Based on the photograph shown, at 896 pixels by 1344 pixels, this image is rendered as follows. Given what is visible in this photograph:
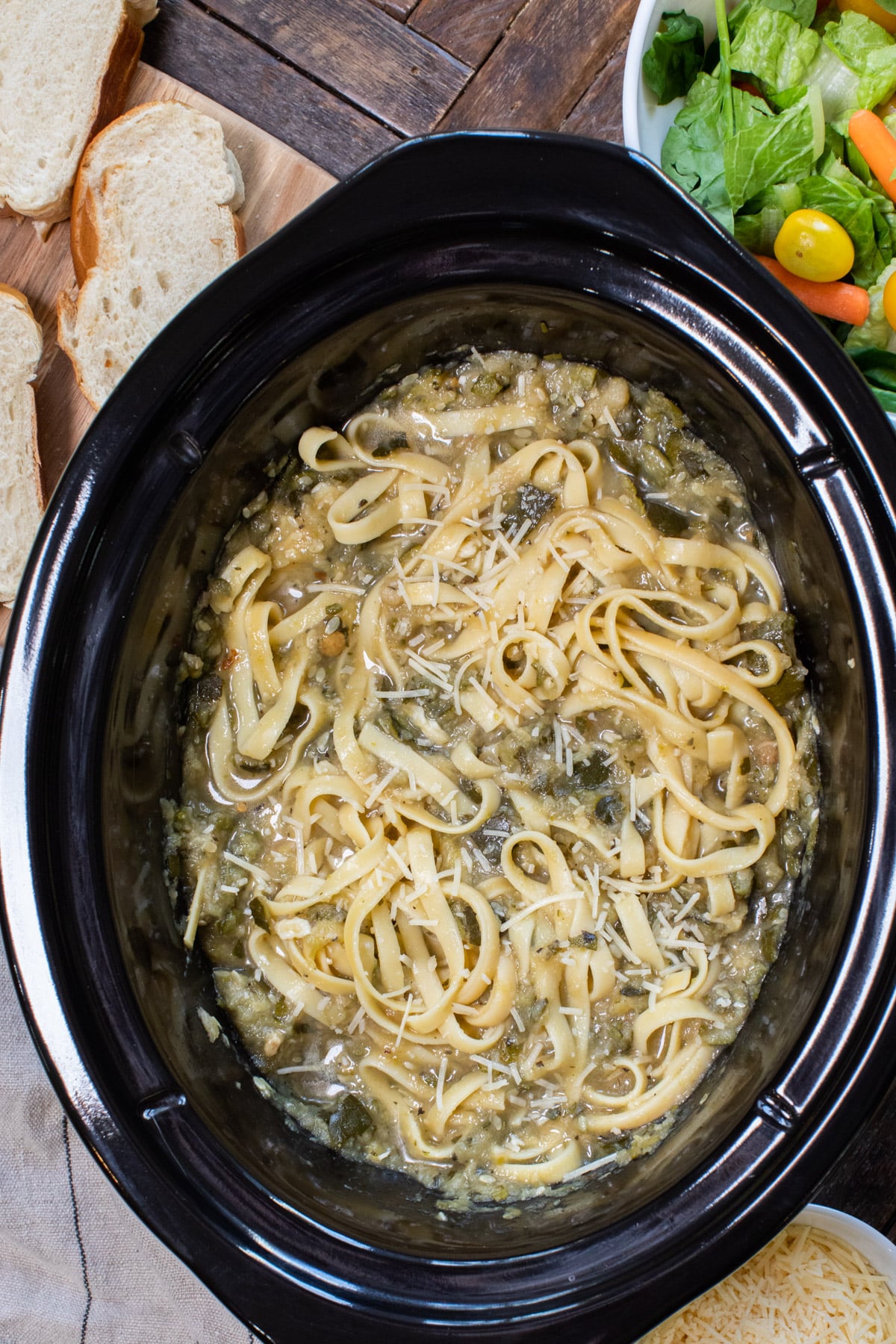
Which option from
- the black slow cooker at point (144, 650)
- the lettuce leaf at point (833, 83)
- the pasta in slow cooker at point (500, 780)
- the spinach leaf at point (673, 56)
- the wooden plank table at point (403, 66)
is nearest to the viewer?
the black slow cooker at point (144, 650)

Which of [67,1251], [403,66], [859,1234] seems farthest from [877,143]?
[67,1251]

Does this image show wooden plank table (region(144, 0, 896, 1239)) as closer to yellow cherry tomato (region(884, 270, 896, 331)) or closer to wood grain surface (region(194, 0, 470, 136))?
wood grain surface (region(194, 0, 470, 136))

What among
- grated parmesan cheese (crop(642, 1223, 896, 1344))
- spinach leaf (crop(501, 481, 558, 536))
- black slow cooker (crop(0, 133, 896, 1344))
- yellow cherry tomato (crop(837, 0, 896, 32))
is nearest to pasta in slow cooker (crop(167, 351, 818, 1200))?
spinach leaf (crop(501, 481, 558, 536))

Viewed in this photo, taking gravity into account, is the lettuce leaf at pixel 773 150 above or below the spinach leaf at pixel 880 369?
above

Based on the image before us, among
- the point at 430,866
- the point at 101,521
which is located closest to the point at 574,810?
the point at 430,866

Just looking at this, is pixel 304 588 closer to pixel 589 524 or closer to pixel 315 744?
pixel 315 744

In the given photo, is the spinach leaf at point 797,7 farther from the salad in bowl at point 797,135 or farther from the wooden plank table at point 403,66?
the wooden plank table at point 403,66

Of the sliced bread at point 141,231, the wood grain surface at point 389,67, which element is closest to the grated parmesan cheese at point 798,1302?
the sliced bread at point 141,231
